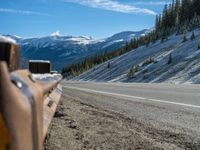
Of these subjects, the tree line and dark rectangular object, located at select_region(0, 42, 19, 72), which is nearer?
dark rectangular object, located at select_region(0, 42, 19, 72)

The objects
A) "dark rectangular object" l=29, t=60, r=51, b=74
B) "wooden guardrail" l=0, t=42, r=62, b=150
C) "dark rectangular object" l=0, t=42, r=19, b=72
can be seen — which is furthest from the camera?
"dark rectangular object" l=29, t=60, r=51, b=74

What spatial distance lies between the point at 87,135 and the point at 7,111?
14.8 feet

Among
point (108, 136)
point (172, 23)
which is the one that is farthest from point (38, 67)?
point (172, 23)

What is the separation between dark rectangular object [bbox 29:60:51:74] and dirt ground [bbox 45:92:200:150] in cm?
86

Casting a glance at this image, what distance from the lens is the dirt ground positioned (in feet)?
18.3

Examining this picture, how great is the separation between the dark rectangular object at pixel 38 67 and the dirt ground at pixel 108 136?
86cm

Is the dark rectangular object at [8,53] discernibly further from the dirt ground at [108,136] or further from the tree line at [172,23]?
the tree line at [172,23]

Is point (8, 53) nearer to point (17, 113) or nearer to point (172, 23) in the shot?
point (17, 113)

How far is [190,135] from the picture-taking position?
6668 millimetres

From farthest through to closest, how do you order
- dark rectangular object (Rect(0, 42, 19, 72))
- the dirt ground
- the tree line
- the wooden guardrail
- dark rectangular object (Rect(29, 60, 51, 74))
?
the tree line → dark rectangular object (Rect(29, 60, 51, 74)) → the dirt ground → dark rectangular object (Rect(0, 42, 19, 72)) → the wooden guardrail

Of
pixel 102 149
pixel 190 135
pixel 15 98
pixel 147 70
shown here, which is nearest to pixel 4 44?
pixel 15 98

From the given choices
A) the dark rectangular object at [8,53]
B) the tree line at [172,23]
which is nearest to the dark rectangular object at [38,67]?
the dark rectangular object at [8,53]

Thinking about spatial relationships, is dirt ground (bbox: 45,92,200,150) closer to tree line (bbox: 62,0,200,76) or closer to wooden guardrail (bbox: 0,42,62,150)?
wooden guardrail (bbox: 0,42,62,150)

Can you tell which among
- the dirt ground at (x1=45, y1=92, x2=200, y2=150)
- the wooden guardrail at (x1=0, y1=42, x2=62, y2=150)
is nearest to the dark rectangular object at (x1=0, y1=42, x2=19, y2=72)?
the wooden guardrail at (x1=0, y1=42, x2=62, y2=150)
